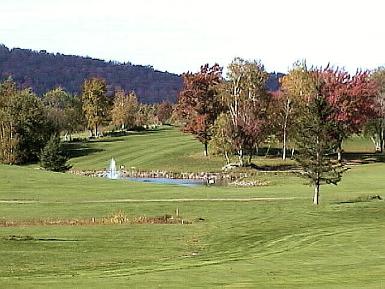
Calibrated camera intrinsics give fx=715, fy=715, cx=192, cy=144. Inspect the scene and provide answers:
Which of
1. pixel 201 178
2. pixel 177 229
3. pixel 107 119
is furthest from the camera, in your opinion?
pixel 107 119

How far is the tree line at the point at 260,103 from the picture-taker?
8881 cm

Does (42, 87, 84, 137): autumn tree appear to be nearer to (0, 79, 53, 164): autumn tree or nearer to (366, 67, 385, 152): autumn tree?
(0, 79, 53, 164): autumn tree

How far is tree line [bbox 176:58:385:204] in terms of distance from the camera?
8881 centimetres

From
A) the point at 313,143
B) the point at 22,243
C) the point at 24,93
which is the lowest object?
the point at 22,243

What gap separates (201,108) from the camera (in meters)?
97.7

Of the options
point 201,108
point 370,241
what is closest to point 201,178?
point 201,108

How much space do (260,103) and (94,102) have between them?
4769 cm

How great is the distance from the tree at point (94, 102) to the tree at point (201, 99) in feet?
118

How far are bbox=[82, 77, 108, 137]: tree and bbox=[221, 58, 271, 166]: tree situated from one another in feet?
142

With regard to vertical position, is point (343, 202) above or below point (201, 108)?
below

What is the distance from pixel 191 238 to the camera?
114 feet

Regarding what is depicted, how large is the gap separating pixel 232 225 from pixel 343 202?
13016 millimetres

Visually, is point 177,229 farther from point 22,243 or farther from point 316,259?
point 316,259

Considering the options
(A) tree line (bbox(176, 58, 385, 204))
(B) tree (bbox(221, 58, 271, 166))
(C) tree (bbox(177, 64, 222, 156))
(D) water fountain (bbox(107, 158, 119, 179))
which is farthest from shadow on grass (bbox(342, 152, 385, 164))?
(D) water fountain (bbox(107, 158, 119, 179))
